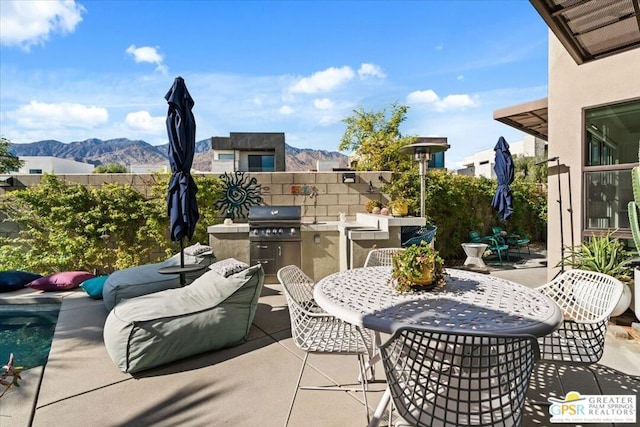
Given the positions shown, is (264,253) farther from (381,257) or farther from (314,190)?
(381,257)

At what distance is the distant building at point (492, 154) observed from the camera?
27.0 metres

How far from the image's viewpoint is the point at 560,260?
14.9 ft

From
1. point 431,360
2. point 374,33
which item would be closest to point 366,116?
point 374,33

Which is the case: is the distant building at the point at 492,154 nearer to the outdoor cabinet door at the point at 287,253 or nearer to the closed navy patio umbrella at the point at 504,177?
the closed navy patio umbrella at the point at 504,177

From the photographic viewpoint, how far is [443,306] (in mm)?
1934

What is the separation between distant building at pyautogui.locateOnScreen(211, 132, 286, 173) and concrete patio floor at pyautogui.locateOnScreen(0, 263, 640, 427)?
849 inches

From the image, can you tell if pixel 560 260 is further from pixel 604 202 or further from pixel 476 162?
pixel 476 162

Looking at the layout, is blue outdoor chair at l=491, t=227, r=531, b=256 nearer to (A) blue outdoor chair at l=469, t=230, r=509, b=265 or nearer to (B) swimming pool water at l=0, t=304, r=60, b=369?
(A) blue outdoor chair at l=469, t=230, r=509, b=265

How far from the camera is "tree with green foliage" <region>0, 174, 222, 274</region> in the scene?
631 centimetres

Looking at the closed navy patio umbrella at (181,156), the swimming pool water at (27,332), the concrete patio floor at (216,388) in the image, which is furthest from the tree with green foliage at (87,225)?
the concrete patio floor at (216,388)

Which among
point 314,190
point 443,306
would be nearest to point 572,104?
point 443,306

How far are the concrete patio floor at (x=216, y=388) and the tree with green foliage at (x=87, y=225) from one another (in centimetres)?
347

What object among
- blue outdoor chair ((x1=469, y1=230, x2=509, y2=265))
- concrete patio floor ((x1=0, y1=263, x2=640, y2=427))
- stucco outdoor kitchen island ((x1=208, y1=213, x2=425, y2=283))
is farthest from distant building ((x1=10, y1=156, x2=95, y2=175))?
concrete patio floor ((x1=0, y1=263, x2=640, y2=427))

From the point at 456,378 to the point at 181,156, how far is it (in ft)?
11.9
